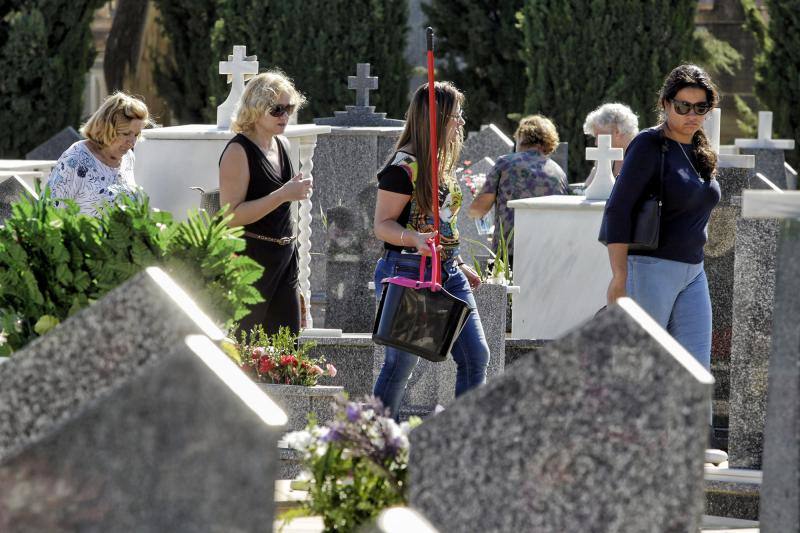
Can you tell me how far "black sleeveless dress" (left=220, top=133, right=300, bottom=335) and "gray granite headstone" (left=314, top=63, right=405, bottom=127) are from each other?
208 inches

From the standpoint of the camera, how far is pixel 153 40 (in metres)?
24.5

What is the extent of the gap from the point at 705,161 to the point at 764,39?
1433cm

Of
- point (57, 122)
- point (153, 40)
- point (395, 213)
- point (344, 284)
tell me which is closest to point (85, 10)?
point (57, 122)

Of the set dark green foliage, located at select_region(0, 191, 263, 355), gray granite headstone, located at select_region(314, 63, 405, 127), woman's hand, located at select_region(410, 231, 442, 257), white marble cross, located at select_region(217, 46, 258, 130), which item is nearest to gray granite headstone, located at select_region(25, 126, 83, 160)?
gray granite headstone, located at select_region(314, 63, 405, 127)

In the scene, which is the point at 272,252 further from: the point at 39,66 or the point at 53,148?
the point at 39,66

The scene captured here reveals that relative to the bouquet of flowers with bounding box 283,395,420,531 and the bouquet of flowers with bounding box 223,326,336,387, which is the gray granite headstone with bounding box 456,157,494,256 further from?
the bouquet of flowers with bounding box 283,395,420,531

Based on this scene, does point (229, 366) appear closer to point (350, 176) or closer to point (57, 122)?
point (350, 176)

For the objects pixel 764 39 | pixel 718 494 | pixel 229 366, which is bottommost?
pixel 718 494

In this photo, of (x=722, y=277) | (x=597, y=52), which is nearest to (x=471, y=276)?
(x=722, y=277)

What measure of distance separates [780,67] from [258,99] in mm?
14037

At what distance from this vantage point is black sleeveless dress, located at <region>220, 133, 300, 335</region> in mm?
5840

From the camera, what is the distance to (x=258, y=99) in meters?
5.78

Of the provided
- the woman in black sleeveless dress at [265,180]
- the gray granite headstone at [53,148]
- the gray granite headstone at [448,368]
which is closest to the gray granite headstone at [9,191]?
the gray granite headstone at [448,368]

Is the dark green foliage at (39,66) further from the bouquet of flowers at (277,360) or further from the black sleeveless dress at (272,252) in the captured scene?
the bouquet of flowers at (277,360)
